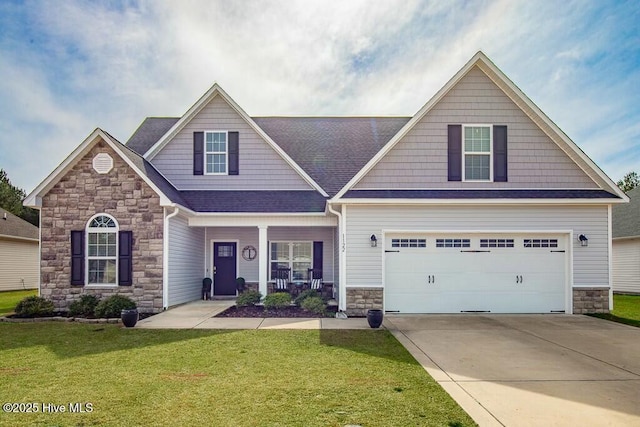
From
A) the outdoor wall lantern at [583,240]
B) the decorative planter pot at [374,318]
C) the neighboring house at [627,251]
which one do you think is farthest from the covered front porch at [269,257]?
the neighboring house at [627,251]

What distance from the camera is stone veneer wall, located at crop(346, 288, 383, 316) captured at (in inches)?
463

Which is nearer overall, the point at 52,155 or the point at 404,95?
the point at 404,95

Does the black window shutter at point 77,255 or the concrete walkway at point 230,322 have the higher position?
the black window shutter at point 77,255

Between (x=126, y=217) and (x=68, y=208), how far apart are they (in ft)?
6.05

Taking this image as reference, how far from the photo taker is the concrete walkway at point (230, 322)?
33.1 ft

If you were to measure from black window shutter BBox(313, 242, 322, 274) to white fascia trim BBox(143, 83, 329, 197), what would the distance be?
235 cm

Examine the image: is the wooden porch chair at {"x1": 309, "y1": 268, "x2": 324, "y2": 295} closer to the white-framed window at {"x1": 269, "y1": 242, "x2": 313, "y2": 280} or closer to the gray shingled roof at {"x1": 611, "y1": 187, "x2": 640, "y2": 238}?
the white-framed window at {"x1": 269, "y1": 242, "x2": 313, "y2": 280}

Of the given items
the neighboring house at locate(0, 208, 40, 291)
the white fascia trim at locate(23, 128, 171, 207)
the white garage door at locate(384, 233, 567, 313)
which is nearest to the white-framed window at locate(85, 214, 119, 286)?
the white fascia trim at locate(23, 128, 171, 207)

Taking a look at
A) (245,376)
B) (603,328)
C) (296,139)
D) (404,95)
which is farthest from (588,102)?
(245,376)

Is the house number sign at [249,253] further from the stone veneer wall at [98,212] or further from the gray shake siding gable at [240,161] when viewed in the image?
the stone veneer wall at [98,212]

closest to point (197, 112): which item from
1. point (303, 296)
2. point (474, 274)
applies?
point (303, 296)

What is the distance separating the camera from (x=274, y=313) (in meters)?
12.2

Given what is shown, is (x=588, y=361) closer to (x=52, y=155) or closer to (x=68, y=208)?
(x=68, y=208)

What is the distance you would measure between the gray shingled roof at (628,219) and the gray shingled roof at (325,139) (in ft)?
39.1
